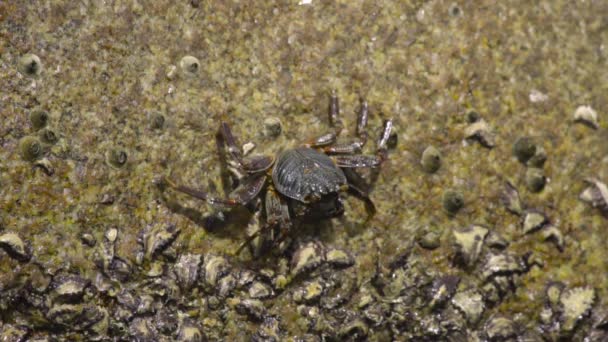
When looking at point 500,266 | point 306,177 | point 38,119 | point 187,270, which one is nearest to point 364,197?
point 306,177

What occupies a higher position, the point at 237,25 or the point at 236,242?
the point at 237,25

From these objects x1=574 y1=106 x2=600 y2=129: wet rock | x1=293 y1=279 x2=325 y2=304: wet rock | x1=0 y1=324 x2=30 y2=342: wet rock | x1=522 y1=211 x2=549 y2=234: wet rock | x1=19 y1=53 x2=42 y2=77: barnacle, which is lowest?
x1=293 y1=279 x2=325 y2=304: wet rock

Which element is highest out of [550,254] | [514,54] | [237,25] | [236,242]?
[237,25]

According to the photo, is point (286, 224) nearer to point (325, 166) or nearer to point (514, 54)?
point (325, 166)

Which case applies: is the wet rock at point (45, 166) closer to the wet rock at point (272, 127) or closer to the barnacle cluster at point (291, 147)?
the barnacle cluster at point (291, 147)

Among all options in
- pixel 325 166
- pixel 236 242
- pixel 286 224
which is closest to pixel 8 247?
pixel 236 242

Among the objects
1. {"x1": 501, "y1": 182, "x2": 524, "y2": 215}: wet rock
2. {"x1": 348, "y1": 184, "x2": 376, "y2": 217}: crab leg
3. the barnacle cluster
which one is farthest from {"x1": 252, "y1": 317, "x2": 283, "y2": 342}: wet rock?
{"x1": 501, "y1": 182, "x2": 524, "y2": 215}: wet rock

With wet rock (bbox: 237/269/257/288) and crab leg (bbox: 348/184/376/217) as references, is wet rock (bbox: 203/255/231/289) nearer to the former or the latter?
wet rock (bbox: 237/269/257/288)
